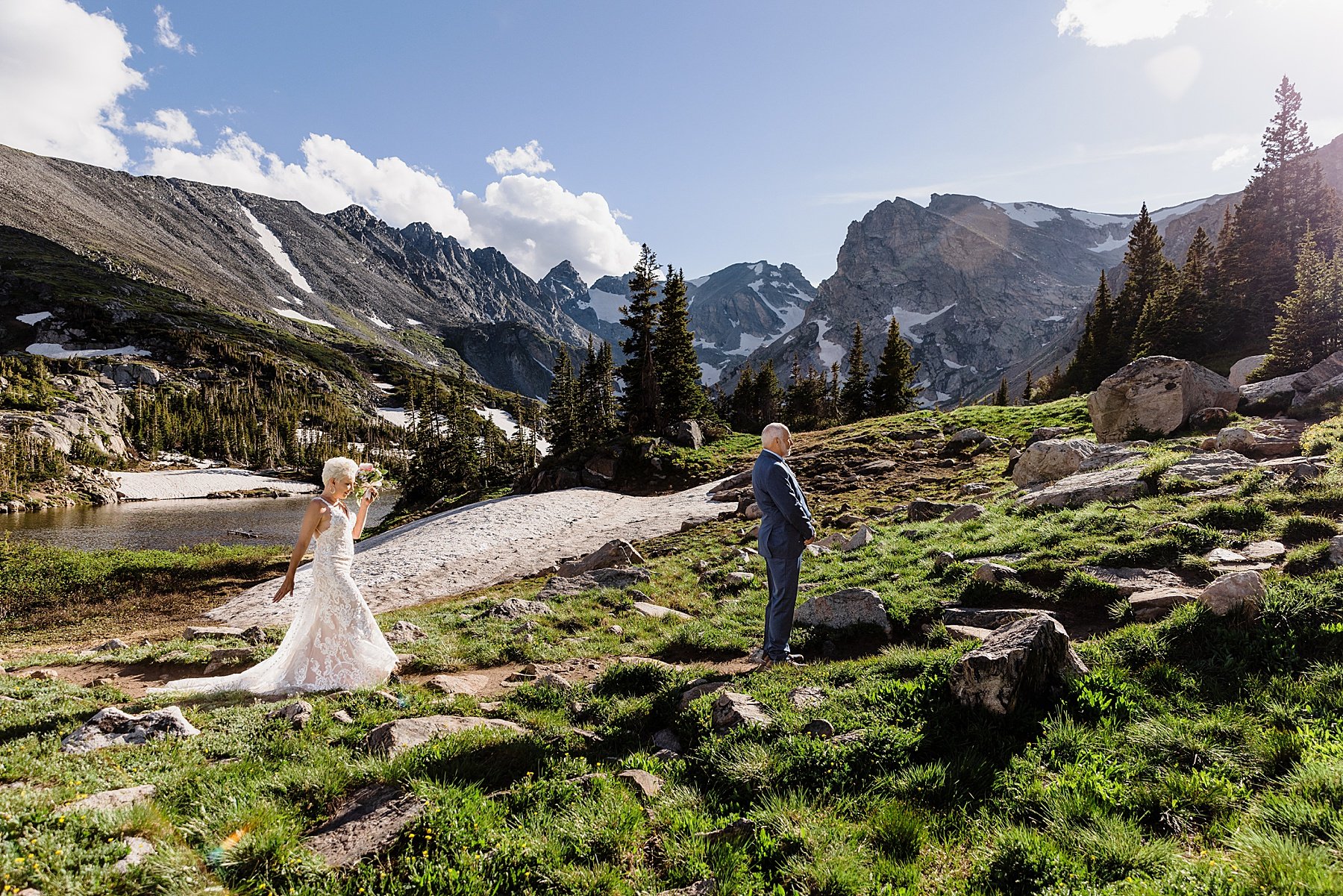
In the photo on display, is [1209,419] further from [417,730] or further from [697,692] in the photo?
[417,730]

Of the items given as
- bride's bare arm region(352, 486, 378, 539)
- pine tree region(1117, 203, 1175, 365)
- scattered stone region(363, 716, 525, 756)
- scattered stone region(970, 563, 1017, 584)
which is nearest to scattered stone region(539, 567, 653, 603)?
bride's bare arm region(352, 486, 378, 539)

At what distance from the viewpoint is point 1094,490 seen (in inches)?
515

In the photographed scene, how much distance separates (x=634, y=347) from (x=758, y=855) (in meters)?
43.5

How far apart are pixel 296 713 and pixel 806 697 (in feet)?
21.0

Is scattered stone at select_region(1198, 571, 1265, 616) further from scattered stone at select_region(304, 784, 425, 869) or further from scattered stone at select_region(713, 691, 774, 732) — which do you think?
scattered stone at select_region(304, 784, 425, 869)

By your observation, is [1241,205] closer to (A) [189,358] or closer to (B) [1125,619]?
(B) [1125,619]

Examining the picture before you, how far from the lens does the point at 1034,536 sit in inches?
440

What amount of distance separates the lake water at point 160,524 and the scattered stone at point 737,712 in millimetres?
31518

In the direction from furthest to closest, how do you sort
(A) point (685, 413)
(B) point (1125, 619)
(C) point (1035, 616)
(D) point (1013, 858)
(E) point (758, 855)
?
(A) point (685, 413) < (B) point (1125, 619) < (C) point (1035, 616) < (E) point (758, 855) < (D) point (1013, 858)

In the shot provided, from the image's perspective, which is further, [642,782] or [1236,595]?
[1236,595]

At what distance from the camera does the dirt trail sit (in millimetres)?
19891

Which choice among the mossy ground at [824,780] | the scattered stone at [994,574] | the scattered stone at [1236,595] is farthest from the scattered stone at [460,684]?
the scattered stone at [1236,595]

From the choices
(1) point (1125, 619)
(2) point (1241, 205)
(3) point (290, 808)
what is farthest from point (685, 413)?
(2) point (1241, 205)

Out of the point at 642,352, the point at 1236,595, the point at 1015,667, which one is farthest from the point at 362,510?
the point at 642,352
